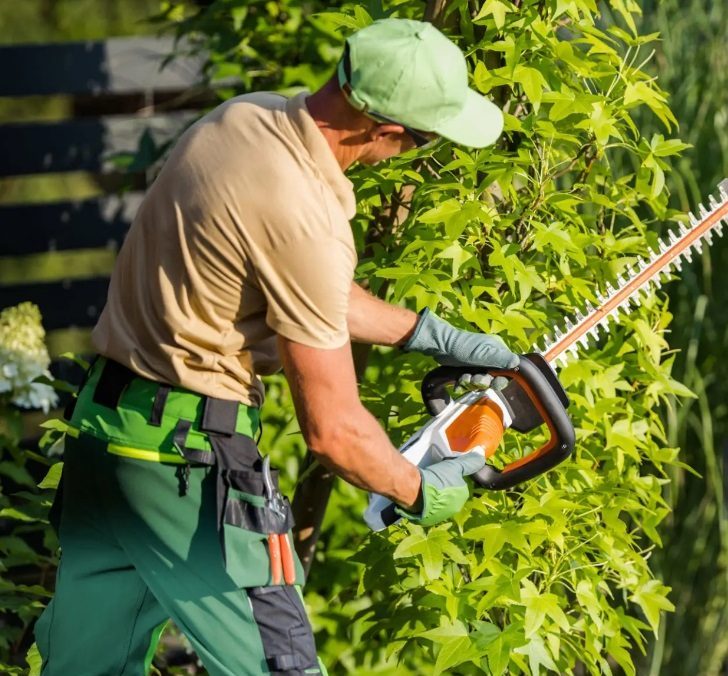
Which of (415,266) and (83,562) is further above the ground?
(415,266)

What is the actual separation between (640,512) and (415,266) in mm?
840

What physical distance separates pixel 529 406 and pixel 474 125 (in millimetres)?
583

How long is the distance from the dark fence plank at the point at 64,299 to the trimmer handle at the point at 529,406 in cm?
196

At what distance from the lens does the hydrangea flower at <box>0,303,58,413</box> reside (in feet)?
11.5

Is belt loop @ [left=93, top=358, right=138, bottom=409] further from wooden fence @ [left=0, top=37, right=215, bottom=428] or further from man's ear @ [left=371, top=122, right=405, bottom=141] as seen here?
wooden fence @ [left=0, top=37, right=215, bottom=428]

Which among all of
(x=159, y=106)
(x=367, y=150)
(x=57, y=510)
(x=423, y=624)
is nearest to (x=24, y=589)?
(x=57, y=510)

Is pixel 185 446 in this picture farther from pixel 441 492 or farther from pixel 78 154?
pixel 78 154

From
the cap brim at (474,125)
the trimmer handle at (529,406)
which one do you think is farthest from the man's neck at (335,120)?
the trimmer handle at (529,406)

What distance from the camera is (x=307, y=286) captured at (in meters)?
2.22

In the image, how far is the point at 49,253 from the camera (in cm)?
442

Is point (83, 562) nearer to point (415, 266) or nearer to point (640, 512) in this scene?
point (415, 266)

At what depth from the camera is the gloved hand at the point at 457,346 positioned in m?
2.67

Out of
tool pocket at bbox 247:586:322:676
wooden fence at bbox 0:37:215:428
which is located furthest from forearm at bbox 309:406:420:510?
wooden fence at bbox 0:37:215:428

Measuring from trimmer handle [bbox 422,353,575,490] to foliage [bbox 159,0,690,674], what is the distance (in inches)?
4.2
